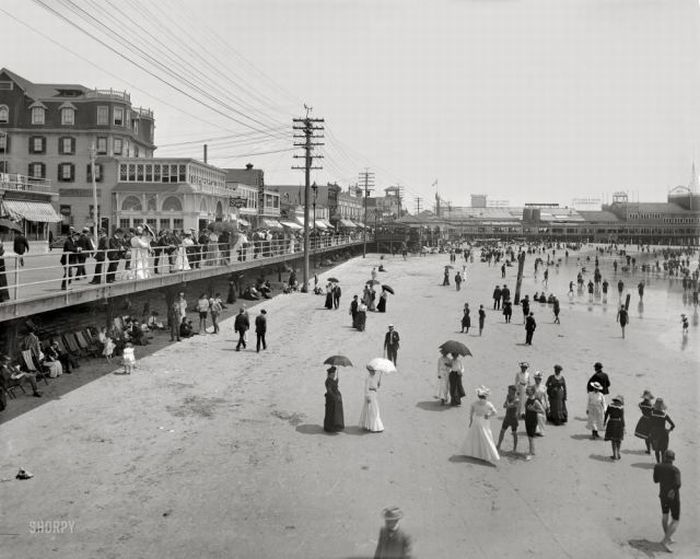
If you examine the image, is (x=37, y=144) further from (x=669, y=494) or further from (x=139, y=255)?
(x=669, y=494)

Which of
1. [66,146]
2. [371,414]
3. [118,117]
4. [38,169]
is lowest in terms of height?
[371,414]

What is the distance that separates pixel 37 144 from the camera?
43.5 meters

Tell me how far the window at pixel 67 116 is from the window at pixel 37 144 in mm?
2017

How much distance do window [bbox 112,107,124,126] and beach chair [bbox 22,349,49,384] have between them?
3391 centimetres

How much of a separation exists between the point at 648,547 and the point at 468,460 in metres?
3.40

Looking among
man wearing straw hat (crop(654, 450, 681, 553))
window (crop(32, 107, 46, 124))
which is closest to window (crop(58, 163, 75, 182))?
window (crop(32, 107, 46, 124))

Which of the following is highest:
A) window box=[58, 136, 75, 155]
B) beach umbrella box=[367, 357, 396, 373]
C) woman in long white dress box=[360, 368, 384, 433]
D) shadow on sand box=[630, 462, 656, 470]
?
window box=[58, 136, 75, 155]

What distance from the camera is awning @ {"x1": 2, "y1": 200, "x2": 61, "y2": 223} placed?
1037 inches

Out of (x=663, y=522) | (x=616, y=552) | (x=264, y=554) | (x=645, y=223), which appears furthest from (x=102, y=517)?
(x=645, y=223)

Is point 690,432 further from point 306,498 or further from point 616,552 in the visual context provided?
point 306,498

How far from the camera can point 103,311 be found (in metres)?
19.1

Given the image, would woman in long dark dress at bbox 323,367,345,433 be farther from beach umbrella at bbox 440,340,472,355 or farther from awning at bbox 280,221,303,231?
awning at bbox 280,221,303,231

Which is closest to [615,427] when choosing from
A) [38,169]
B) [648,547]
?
[648,547]

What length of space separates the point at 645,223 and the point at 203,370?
17099cm
